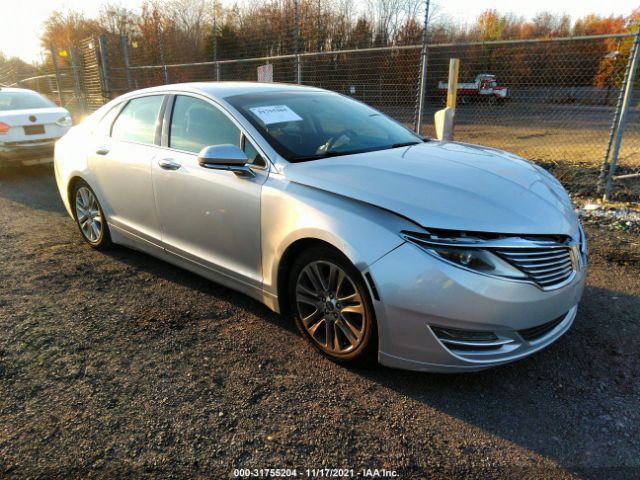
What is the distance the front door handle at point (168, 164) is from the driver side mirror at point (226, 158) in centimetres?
61

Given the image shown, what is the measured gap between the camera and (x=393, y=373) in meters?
2.75

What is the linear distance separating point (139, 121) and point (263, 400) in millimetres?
2698

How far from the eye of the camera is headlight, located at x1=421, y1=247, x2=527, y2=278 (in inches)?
91.0

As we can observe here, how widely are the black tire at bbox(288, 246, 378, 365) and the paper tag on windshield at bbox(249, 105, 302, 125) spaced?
3.40 feet

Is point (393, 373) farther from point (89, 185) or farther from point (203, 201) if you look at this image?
point (89, 185)

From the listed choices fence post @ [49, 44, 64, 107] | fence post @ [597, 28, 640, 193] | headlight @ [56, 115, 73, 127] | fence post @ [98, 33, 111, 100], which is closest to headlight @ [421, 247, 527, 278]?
fence post @ [597, 28, 640, 193]

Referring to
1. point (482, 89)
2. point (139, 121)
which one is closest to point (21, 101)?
point (139, 121)

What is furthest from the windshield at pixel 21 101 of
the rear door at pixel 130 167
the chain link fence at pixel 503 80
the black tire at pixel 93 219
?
the rear door at pixel 130 167

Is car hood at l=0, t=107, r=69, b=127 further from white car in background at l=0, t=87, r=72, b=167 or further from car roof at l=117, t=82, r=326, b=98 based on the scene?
car roof at l=117, t=82, r=326, b=98

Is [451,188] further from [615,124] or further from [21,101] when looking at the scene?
[21,101]

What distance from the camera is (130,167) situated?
3904 millimetres

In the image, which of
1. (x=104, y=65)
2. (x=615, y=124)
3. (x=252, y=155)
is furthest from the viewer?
(x=104, y=65)

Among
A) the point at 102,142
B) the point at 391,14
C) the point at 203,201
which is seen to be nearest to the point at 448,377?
the point at 203,201

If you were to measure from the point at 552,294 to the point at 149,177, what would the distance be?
9.67ft
